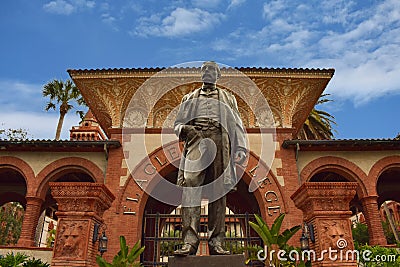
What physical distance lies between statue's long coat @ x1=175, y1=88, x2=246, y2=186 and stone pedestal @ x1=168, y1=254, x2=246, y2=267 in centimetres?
90

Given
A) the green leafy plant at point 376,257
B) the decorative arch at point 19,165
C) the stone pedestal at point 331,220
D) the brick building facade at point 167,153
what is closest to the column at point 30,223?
the brick building facade at point 167,153

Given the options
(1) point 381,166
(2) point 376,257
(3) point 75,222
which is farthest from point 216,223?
(1) point 381,166

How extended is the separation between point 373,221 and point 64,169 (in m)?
11.0

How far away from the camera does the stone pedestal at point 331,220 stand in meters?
7.19

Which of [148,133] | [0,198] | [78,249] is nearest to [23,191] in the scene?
[0,198]

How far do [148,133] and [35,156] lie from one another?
169 inches

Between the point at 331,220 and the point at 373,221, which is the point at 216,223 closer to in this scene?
the point at 331,220

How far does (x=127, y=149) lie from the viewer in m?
13.4

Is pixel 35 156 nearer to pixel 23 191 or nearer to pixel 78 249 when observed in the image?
pixel 23 191

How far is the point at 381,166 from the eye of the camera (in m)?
13.4

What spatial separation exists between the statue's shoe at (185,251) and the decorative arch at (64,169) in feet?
31.3

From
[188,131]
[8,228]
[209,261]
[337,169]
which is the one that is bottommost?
[209,261]

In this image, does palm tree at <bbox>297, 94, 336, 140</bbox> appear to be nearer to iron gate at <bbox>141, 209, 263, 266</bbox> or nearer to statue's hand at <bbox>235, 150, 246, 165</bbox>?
iron gate at <bbox>141, 209, 263, 266</bbox>

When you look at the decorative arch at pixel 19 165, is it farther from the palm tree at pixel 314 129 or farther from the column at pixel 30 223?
the palm tree at pixel 314 129
